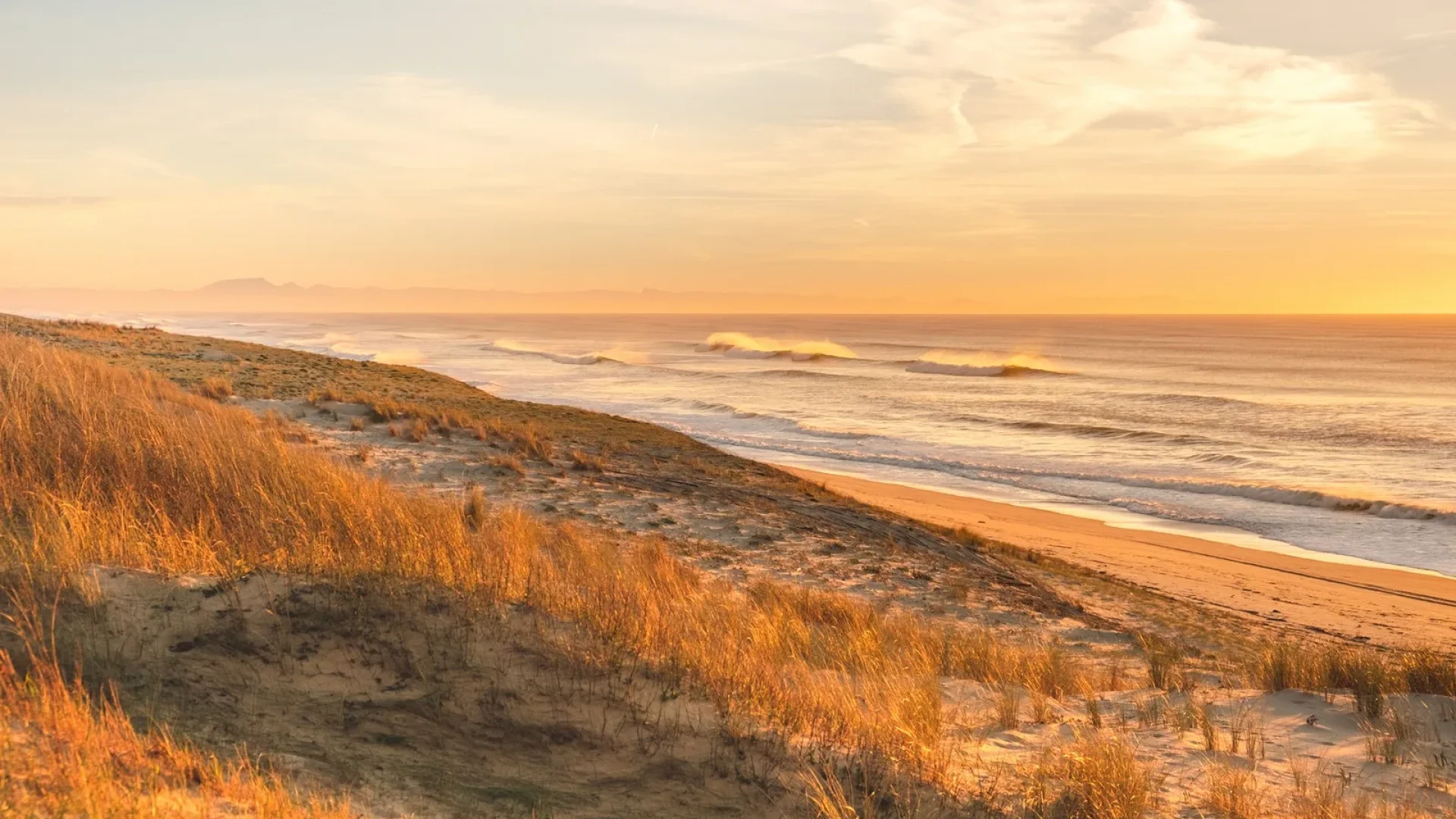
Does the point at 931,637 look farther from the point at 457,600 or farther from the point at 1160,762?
the point at 457,600

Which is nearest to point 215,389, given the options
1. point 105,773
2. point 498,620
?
point 498,620

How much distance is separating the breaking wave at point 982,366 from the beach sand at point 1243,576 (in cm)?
4732

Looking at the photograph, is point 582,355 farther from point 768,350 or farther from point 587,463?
point 587,463

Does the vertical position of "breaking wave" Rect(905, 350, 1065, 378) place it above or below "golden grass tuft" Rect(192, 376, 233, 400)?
above

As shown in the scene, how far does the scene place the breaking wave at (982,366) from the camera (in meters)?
65.5

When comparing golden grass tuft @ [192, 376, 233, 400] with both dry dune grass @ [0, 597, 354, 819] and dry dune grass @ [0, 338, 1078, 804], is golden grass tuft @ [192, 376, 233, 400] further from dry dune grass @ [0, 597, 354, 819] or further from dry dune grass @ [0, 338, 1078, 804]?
dry dune grass @ [0, 597, 354, 819]

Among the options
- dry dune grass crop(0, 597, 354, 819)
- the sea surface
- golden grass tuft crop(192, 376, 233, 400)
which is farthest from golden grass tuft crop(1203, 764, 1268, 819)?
A: golden grass tuft crop(192, 376, 233, 400)

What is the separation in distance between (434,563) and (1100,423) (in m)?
34.7

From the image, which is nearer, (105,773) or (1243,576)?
(105,773)

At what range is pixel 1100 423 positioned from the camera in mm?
35750

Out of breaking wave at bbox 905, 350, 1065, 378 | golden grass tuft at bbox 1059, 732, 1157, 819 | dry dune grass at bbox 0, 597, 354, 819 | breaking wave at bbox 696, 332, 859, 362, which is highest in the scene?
breaking wave at bbox 696, 332, 859, 362

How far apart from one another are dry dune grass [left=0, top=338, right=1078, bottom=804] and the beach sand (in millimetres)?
6483

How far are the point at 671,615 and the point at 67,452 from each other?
17.8ft

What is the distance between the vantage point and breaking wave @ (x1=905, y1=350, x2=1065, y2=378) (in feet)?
215
